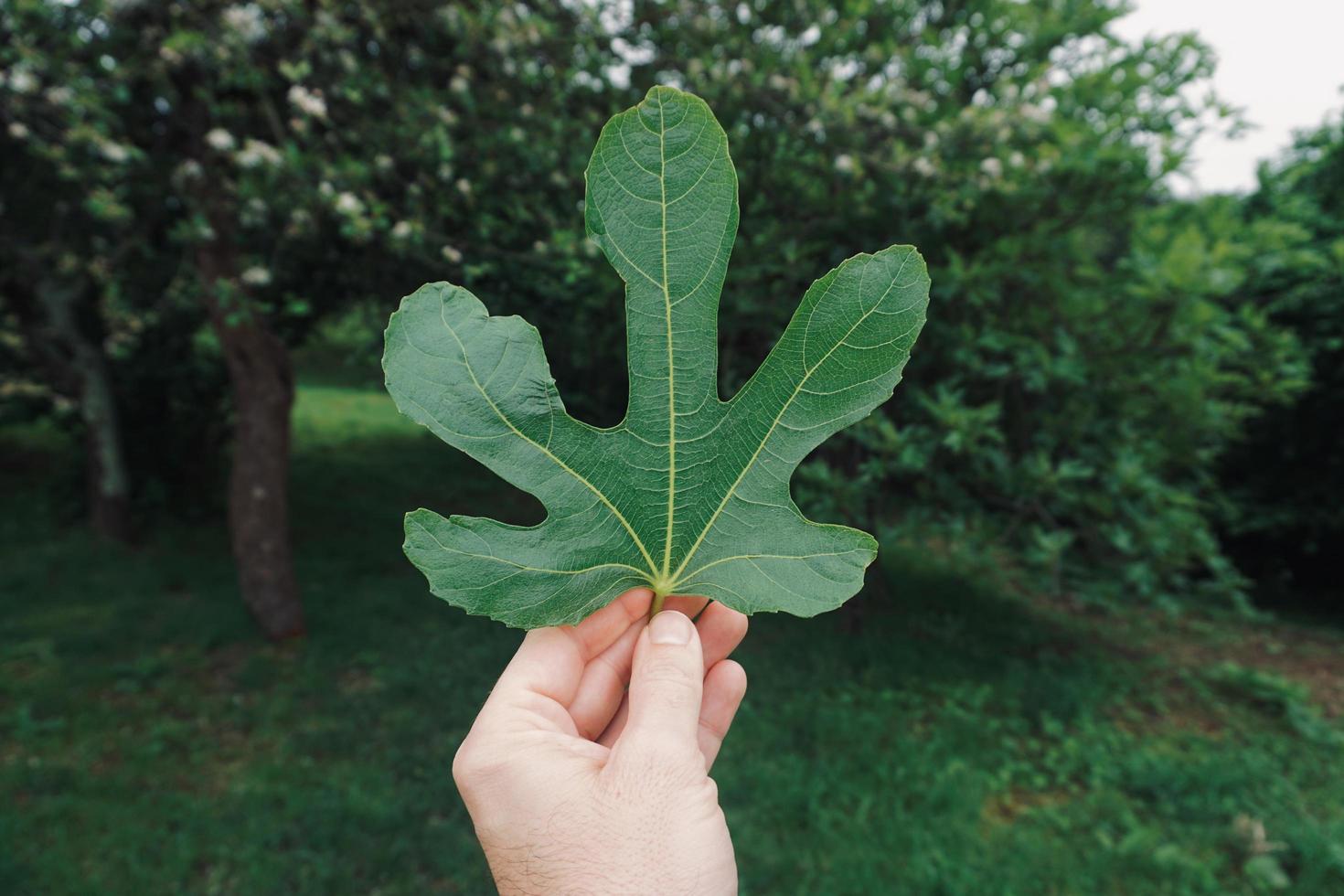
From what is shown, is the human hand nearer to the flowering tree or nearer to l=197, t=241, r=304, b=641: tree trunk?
the flowering tree

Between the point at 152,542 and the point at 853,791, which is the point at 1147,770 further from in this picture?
the point at 152,542

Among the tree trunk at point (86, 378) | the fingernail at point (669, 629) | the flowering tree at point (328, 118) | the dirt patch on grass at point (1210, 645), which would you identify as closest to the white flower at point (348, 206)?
the flowering tree at point (328, 118)

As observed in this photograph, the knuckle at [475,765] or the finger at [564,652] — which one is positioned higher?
the finger at [564,652]

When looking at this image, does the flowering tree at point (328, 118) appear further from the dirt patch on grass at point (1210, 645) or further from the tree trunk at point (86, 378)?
the dirt patch on grass at point (1210, 645)

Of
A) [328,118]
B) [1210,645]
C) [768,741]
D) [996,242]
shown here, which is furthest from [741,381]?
[1210,645]

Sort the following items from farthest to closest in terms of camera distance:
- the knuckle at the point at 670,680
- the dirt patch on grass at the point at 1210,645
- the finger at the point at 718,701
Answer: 1. the dirt patch on grass at the point at 1210,645
2. the finger at the point at 718,701
3. the knuckle at the point at 670,680

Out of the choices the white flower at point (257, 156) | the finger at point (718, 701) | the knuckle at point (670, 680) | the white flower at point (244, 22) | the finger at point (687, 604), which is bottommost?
the finger at point (718, 701)

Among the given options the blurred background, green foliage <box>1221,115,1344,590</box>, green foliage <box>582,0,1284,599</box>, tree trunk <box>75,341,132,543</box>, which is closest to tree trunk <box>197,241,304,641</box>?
the blurred background
